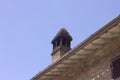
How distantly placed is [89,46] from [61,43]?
4.84 m

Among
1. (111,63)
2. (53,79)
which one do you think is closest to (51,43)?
(53,79)

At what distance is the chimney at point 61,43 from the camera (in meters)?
16.1

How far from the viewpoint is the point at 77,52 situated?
1175cm

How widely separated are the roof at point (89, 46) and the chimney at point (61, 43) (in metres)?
Answer: 2.82

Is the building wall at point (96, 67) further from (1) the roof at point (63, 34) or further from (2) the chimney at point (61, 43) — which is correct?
(1) the roof at point (63, 34)

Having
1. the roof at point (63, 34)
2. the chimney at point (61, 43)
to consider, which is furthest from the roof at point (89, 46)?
the roof at point (63, 34)

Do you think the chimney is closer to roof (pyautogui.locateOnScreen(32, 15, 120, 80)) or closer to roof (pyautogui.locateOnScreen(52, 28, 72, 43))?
roof (pyautogui.locateOnScreen(52, 28, 72, 43))

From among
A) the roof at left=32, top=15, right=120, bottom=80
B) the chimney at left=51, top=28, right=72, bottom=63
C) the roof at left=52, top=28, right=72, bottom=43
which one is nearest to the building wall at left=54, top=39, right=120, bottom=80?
the roof at left=32, top=15, right=120, bottom=80

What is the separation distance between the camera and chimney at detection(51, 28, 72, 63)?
16.1 metres

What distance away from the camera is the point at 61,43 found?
16297mm

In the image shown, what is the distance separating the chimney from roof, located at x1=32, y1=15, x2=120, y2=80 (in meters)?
2.82

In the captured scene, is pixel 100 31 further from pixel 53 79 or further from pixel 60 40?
pixel 60 40

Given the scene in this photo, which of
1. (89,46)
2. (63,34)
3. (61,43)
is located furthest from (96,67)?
(63,34)

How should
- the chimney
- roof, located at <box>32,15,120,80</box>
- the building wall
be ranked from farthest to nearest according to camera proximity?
the chimney < the building wall < roof, located at <box>32,15,120,80</box>
